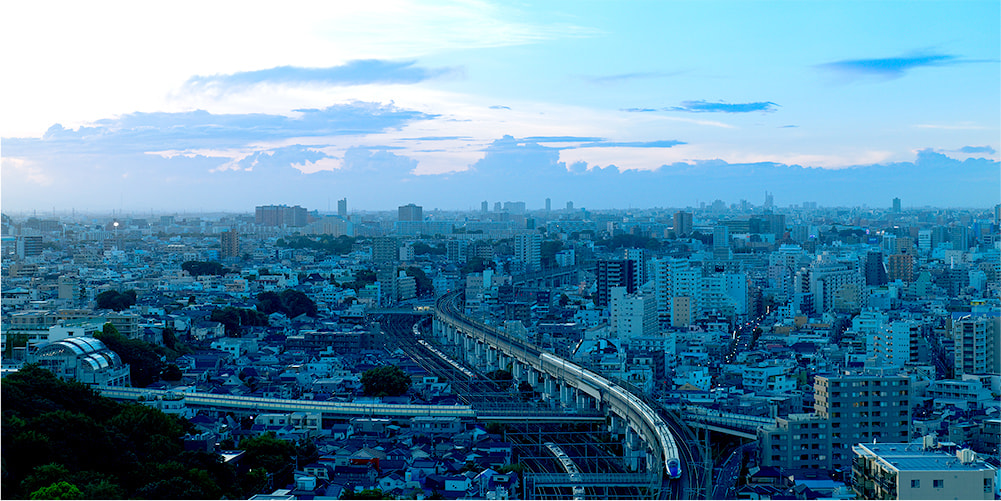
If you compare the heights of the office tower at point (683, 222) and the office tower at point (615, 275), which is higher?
the office tower at point (683, 222)

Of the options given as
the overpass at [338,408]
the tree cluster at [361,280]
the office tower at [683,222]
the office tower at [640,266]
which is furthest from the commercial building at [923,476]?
the office tower at [683,222]

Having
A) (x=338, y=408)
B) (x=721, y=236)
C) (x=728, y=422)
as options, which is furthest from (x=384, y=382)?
(x=721, y=236)

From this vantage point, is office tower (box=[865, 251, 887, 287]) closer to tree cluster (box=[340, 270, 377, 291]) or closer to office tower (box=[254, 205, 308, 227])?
tree cluster (box=[340, 270, 377, 291])

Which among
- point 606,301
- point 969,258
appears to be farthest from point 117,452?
point 969,258

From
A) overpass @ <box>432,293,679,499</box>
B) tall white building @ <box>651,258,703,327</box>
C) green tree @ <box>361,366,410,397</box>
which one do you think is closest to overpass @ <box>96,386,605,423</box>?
overpass @ <box>432,293,679,499</box>

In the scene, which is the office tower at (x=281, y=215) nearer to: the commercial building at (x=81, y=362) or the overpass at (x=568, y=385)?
the overpass at (x=568, y=385)
